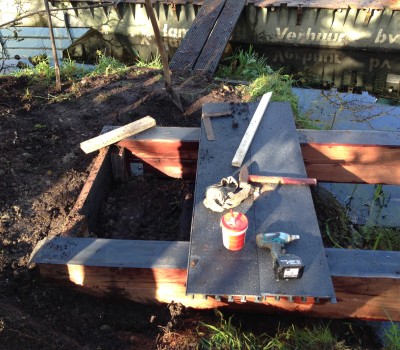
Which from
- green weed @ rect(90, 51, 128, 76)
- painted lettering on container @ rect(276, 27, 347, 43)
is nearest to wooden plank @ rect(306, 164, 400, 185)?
green weed @ rect(90, 51, 128, 76)

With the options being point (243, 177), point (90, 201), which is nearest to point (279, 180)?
point (243, 177)

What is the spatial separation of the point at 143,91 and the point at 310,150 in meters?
2.69

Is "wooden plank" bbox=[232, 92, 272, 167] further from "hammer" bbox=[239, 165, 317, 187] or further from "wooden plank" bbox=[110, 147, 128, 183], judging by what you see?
"wooden plank" bbox=[110, 147, 128, 183]

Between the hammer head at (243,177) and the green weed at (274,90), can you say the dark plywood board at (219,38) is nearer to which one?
the green weed at (274,90)

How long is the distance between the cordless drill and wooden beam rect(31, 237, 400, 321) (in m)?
0.26

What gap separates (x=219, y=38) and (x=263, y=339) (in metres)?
5.86

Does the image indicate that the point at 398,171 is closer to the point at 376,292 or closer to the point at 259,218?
the point at 376,292

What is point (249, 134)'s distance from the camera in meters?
3.12

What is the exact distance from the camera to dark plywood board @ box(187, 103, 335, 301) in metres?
2.02

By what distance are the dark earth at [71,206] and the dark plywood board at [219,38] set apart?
2.29 feet

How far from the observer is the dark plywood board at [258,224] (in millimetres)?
2018

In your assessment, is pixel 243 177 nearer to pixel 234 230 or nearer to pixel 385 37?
pixel 234 230

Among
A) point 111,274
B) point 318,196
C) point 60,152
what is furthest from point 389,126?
point 111,274

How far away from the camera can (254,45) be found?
9.76 meters
